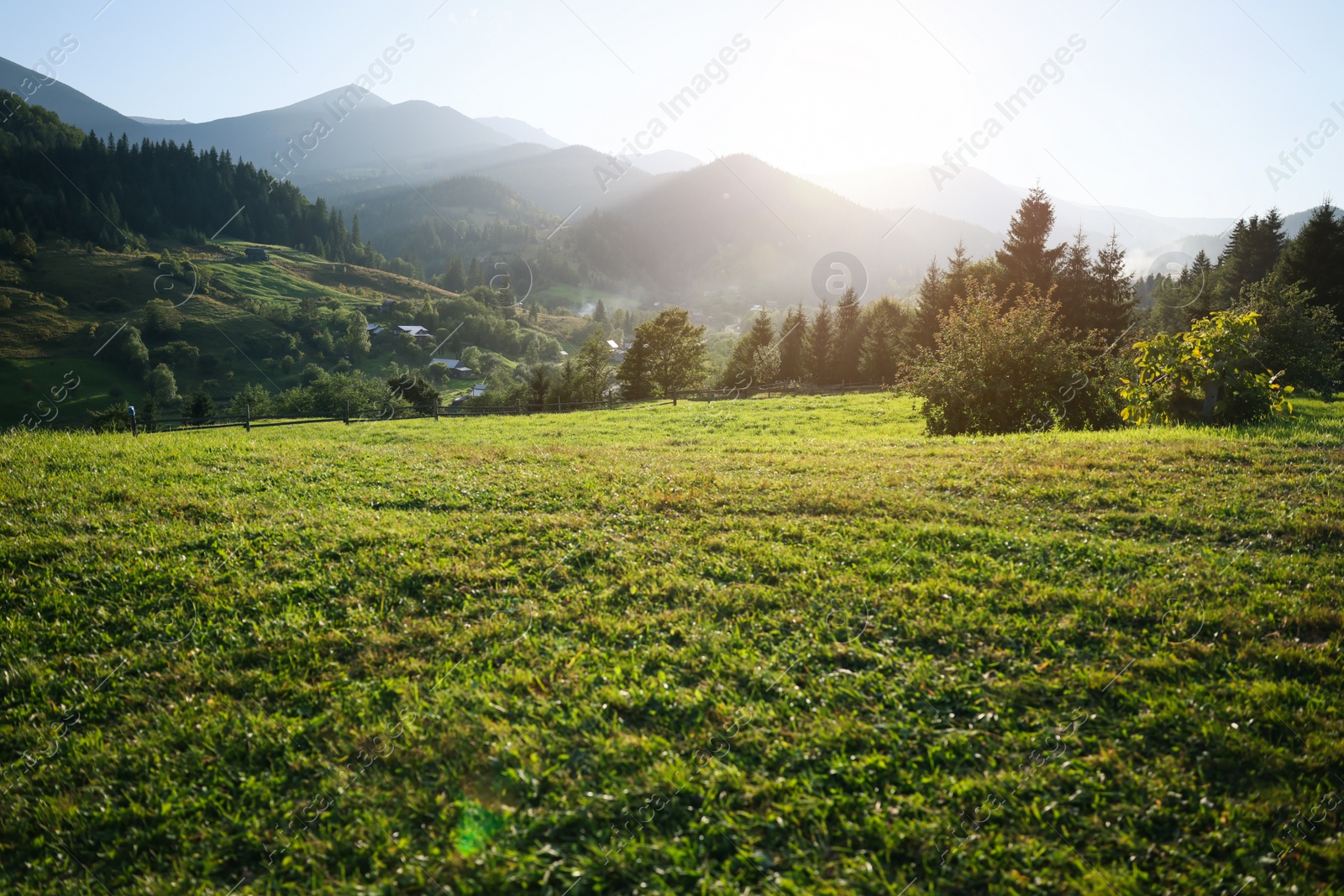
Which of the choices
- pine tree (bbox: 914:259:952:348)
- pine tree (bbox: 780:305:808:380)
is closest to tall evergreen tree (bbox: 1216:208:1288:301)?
pine tree (bbox: 914:259:952:348)

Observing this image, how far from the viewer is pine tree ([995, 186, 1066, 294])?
151 ft

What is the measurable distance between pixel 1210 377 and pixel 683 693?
710 inches

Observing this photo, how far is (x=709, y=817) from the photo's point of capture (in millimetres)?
4066

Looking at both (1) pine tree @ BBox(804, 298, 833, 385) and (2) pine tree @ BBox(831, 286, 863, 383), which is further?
(1) pine tree @ BBox(804, 298, 833, 385)

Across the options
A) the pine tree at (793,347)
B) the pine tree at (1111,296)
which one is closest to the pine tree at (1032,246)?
the pine tree at (1111,296)

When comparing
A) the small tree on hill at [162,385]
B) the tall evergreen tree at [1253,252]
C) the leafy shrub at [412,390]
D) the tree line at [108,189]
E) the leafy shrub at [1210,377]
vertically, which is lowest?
the leafy shrub at [1210,377]

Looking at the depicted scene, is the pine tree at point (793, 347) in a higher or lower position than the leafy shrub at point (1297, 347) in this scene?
higher

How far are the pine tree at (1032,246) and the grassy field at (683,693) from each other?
42.3 m

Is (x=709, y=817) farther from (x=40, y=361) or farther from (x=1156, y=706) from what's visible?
(x=40, y=361)

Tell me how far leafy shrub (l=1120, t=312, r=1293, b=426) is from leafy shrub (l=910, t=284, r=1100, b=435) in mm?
2657

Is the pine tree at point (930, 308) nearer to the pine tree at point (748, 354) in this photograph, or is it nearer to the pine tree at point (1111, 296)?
the pine tree at point (1111, 296)

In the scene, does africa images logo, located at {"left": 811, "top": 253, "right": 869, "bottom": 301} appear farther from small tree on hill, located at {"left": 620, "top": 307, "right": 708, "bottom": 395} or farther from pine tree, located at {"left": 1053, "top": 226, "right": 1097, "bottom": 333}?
small tree on hill, located at {"left": 620, "top": 307, "right": 708, "bottom": 395}

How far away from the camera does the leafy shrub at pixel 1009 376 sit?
19.7 metres

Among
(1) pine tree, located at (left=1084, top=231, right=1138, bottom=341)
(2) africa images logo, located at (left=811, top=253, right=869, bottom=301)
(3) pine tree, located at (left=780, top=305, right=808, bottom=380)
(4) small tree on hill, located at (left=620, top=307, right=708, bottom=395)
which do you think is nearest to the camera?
(1) pine tree, located at (left=1084, top=231, right=1138, bottom=341)
